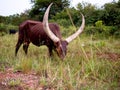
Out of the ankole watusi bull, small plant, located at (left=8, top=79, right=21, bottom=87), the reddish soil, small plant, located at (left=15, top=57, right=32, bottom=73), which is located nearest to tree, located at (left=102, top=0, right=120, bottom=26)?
the ankole watusi bull

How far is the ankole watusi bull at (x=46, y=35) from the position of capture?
217 inches

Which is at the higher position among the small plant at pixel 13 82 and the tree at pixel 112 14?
the small plant at pixel 13 82

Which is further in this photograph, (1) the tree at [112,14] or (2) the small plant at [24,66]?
(1) the tree at [112,14]

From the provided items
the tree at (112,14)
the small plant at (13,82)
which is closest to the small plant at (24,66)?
the small plant at (13,82)

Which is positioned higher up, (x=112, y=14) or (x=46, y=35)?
(x=46, y=35)

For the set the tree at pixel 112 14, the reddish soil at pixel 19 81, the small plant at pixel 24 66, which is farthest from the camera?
the tree at pixel 112 14

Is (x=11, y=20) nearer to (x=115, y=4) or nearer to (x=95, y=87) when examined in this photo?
(x=115, y=4)

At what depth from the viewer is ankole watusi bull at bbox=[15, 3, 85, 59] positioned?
5500mm

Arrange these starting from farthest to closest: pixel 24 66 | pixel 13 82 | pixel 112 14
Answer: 1. pixel 112 14
2. pixel 24 66
3. pixel 13 82

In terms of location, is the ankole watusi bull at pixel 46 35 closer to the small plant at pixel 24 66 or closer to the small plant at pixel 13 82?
the small plant at pixel 24 66

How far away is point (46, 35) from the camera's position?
20.7 feet

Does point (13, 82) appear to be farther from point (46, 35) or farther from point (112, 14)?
point (112, 14)

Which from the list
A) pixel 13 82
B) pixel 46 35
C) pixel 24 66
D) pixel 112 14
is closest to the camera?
pixel 13 82

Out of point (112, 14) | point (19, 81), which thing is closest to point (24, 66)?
point (19, 81)
